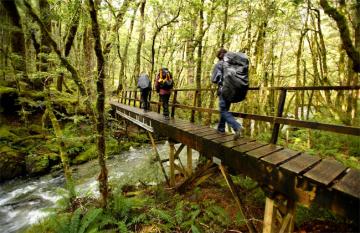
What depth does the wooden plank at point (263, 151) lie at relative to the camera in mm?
4014

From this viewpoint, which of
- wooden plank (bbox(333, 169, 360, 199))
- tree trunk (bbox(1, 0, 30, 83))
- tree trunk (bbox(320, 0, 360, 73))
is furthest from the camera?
tree trunk (bbox(1, 0, 30, 83))

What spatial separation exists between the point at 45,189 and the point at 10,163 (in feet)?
8.30

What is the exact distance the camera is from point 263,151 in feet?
14.0

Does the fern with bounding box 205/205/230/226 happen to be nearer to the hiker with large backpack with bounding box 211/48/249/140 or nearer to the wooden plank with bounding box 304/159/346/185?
the hiker with large backpack with bounding box 211/48/249/140

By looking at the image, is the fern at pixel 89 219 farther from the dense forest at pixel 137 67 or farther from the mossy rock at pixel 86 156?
the mossy rock at pixel 86 156

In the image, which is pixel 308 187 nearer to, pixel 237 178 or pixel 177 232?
pixel 177 232

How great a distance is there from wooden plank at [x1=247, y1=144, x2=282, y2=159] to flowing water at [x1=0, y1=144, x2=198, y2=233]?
4928 millimetres

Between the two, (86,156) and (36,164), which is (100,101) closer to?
(36,164)

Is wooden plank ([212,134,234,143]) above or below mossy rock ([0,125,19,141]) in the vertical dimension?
above

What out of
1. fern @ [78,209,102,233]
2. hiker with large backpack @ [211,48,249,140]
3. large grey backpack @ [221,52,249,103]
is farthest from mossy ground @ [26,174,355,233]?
large grey backpack @ [221,52,249,103]

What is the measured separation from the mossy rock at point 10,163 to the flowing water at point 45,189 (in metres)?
0.38

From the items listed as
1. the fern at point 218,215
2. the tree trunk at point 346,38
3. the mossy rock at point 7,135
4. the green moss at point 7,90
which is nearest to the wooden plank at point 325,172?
the tree trunk at point 346,38

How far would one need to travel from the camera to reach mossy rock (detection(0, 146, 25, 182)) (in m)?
10.7

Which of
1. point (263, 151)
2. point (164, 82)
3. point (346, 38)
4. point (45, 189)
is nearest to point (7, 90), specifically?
point (45, 189)
